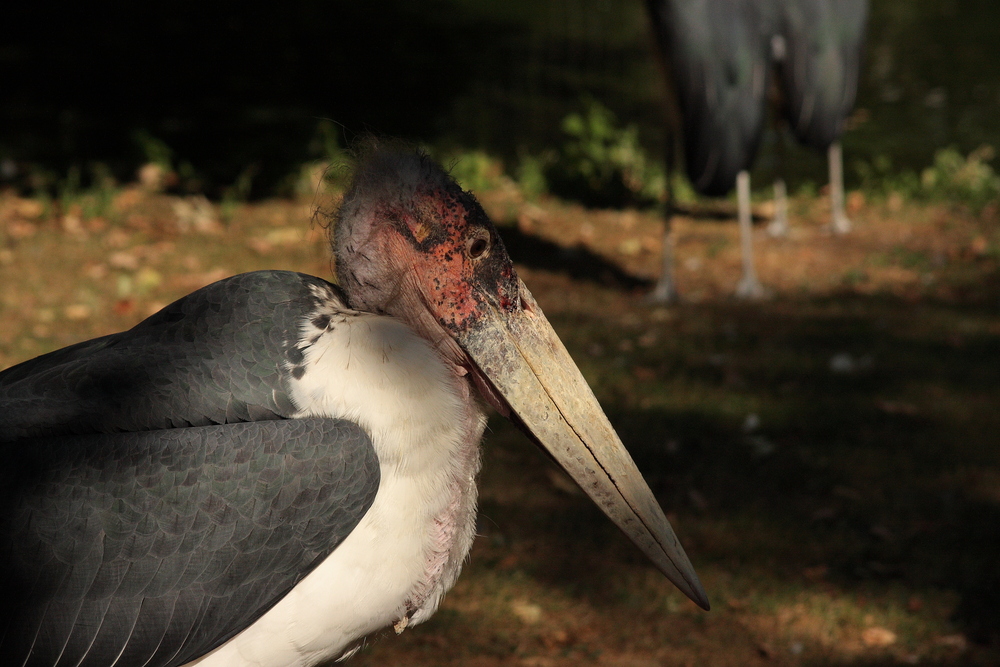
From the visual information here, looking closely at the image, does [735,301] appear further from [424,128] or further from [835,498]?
[424,128]

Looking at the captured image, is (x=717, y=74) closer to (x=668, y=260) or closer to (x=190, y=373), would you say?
(x=668, y=260)

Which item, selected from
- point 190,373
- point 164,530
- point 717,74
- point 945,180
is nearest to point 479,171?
point 717,74

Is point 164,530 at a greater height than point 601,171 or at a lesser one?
greater

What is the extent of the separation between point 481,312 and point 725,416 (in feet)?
8.65

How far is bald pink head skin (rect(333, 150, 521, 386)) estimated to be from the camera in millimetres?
2105

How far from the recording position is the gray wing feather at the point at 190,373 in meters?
1.99

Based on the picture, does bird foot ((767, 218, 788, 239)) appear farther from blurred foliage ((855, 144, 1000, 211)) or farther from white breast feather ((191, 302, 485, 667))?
white breast feather ((191, 302, 485, 667))

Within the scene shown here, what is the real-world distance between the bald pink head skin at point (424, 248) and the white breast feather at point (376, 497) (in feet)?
0.29

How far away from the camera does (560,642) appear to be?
324cm

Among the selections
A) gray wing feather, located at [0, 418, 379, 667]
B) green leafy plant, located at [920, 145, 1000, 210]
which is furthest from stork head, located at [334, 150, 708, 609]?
green leafy plant, located at [920, 145, 1000, 210]

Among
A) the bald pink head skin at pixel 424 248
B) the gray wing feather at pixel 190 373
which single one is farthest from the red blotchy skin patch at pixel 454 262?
the gray wing feather at pixel 190 373

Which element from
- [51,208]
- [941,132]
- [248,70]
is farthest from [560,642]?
[248,70]

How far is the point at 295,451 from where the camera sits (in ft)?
6.45

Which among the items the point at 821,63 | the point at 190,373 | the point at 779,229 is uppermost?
the point at 190,373
